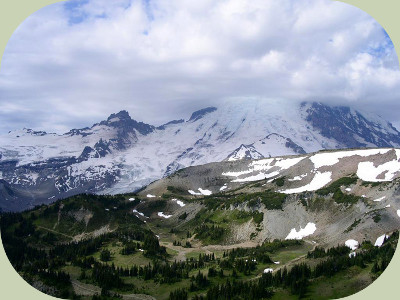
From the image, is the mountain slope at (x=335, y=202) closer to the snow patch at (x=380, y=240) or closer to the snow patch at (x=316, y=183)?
the snow patch at (x=316, y=183)

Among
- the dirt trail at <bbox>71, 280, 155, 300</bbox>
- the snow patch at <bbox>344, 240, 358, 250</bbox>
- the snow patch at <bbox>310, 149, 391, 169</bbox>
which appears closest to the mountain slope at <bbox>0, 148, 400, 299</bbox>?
the dirt trail at <bbox>71, 280, 155, 300</bbox>

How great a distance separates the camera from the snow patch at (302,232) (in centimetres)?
13065

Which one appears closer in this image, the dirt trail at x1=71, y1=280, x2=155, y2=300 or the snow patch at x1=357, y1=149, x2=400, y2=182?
the dirt trail at x1=71, y1=280, x2=155, y2=300

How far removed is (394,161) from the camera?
533 ft

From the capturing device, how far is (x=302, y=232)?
132875 millimetres

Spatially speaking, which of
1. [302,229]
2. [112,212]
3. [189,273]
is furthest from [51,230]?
[302,229]

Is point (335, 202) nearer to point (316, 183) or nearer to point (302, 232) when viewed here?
point (302, 232)

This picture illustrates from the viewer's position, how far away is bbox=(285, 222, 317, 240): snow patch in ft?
429

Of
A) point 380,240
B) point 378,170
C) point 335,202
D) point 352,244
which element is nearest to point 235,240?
point 335,202

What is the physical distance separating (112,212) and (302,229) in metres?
88.7

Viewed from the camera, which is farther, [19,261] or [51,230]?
[51,230]

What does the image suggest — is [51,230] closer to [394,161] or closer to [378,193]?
[378,193]

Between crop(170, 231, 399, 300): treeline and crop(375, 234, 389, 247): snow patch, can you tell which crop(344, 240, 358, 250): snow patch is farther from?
crop(170, 231, 399, 300): treeline

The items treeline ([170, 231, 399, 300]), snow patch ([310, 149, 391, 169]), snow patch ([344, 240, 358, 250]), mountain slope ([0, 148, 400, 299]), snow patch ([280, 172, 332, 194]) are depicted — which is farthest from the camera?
snow patch ([310, 149, 391, 169])
